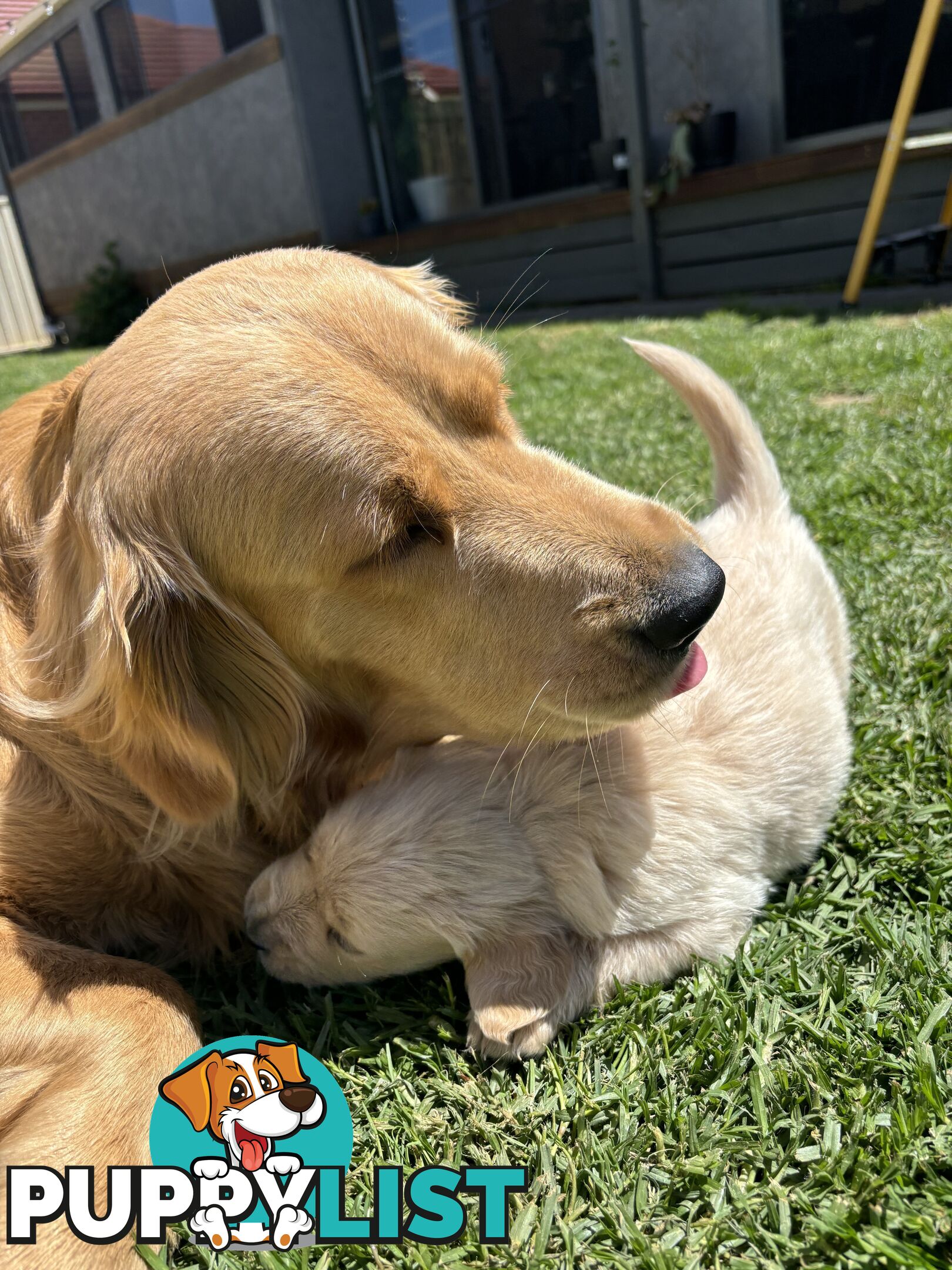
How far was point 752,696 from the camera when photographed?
221cm

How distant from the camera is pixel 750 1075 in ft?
5.35

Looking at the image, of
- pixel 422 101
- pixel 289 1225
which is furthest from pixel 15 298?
pixel 289 1225

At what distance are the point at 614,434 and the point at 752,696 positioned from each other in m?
2.98

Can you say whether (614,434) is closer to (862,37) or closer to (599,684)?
(599,684)

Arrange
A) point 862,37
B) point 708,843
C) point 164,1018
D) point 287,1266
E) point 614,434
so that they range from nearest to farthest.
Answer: point 287,1266, point 164,1018, point 708,843, point 614,434, point 862,37

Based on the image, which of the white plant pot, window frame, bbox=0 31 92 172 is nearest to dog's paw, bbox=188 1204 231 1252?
the white plant pot

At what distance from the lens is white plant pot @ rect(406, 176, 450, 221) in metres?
12.3

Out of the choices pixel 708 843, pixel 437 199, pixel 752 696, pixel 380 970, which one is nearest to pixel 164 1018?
pixel 380 970

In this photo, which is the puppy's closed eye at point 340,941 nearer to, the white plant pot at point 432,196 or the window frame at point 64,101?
the white plant pot at point 432,196

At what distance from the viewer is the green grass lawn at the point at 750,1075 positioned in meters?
1.41

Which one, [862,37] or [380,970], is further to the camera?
[862,37]

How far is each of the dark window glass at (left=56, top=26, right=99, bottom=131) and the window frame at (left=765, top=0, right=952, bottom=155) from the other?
1333 centimetres

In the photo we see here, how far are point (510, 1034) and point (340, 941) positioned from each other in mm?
412

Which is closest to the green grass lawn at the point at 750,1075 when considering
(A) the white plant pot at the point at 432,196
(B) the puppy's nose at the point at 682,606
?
(B) the puppy's nose at the point at 682,606
